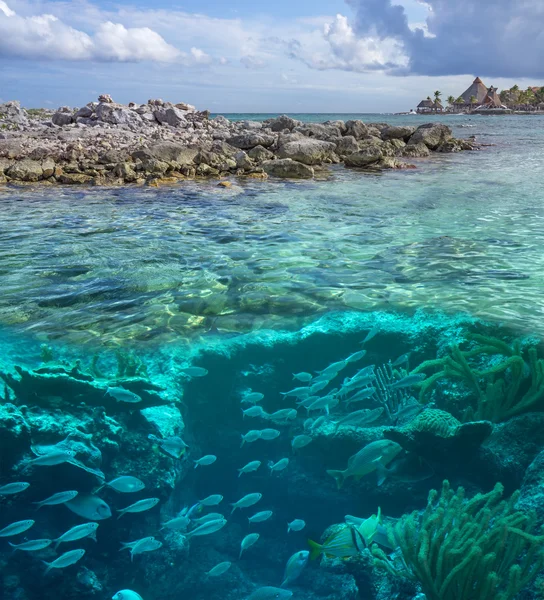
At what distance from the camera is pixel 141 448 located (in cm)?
490

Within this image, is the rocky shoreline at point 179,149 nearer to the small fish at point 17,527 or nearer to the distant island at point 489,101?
the small fish at point 17,527

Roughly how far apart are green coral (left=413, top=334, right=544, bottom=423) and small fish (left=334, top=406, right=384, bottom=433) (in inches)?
19.5

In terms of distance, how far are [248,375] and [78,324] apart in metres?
2.11

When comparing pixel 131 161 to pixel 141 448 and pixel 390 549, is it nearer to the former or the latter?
pixel 141 448

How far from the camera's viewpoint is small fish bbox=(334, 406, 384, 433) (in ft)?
15.1

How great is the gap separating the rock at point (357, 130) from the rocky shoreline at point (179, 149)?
0.21 feet

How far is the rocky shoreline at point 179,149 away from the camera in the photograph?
18.3 metres

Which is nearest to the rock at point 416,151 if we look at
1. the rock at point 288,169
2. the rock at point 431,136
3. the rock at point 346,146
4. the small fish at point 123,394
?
the rock at point 431,136

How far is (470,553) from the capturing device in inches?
110

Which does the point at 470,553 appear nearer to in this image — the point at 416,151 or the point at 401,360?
the point at 401,360

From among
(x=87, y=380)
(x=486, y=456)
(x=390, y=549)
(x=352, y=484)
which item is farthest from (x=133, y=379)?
(x=486, y=456)

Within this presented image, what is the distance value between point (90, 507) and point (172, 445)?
106 cm

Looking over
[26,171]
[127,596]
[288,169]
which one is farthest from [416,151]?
[127,596]

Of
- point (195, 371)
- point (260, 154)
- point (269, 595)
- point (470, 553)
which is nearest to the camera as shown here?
point (470, 553)
